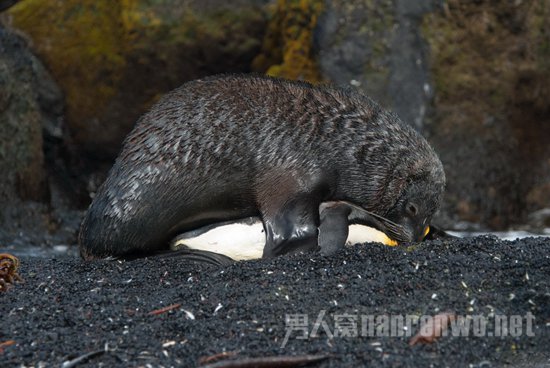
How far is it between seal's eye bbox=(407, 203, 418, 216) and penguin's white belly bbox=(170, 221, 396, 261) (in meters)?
0.42

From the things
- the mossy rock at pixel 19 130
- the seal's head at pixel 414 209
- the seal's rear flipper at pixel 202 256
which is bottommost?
the seal's rear flipper at pixel 202 256

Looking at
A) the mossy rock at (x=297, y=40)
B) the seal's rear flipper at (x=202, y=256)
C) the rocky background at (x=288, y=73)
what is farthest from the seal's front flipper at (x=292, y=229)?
the mossy rock at (x=297, y=40)

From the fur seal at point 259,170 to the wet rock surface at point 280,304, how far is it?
0.60 m

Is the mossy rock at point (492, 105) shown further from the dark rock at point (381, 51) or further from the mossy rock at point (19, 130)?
the mossy rock at point (19, 130)

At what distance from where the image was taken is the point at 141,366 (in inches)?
151

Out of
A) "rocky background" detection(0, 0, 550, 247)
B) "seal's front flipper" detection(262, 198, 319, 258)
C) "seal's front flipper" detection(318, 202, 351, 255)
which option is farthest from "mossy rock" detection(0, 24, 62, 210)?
"seal's front flipper" detection(318, 202, 351, 255)

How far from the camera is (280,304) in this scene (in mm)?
4449

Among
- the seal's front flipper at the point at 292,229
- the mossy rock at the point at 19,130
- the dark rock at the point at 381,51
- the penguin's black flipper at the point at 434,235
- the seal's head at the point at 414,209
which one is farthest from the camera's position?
the dark rock at the point at 381,51

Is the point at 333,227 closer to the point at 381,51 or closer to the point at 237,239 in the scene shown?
the point at 237,239

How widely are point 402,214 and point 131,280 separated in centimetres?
228

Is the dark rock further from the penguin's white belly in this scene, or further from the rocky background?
the penguin's white belly

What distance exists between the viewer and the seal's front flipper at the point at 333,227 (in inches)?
229

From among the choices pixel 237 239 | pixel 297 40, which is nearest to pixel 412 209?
pixel 237 239

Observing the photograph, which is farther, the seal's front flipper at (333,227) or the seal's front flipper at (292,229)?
the seal's front flipper at (292,229)
